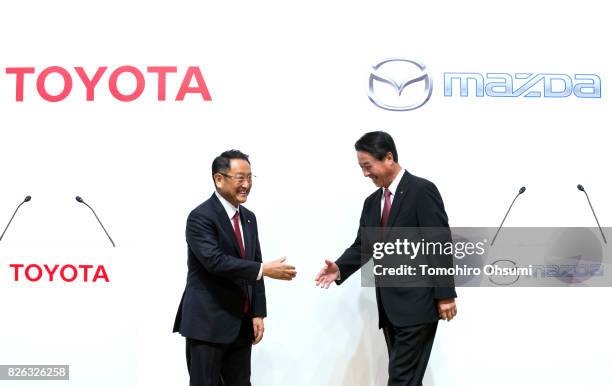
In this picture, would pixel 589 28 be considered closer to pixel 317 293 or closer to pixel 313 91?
pixel 313 91

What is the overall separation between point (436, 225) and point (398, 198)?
0.23 meters

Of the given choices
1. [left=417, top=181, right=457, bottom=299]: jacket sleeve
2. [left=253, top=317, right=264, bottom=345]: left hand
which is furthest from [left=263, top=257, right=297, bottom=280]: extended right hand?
[left=417, top=181, right=457, bottom=299]: jacket sleeve

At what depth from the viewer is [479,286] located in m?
3.65

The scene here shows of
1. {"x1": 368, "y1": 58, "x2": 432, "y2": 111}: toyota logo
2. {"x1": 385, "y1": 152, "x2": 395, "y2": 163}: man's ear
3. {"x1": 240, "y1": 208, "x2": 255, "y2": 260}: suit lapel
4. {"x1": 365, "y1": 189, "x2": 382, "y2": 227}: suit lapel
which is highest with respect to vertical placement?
{"x1": 368, "y1": 58, "x2": 432, "y2": 111}: toyota logo

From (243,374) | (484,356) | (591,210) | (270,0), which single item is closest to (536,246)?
(591,210)

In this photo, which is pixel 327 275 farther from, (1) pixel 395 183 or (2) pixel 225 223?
(2) pixel 225 223

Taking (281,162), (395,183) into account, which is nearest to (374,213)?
(395,183)

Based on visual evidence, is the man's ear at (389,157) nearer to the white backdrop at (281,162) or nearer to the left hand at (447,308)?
the white backdrop at (281,162)

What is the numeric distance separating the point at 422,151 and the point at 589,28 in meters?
1.35

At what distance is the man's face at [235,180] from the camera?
2.82 metres

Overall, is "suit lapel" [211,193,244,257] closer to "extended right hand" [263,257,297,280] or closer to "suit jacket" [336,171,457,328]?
"extended right hand" [263,257,297,280]

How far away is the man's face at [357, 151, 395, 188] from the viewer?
304cm

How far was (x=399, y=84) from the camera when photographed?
3662mm

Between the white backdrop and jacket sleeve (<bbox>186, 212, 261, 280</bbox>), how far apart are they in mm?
881
